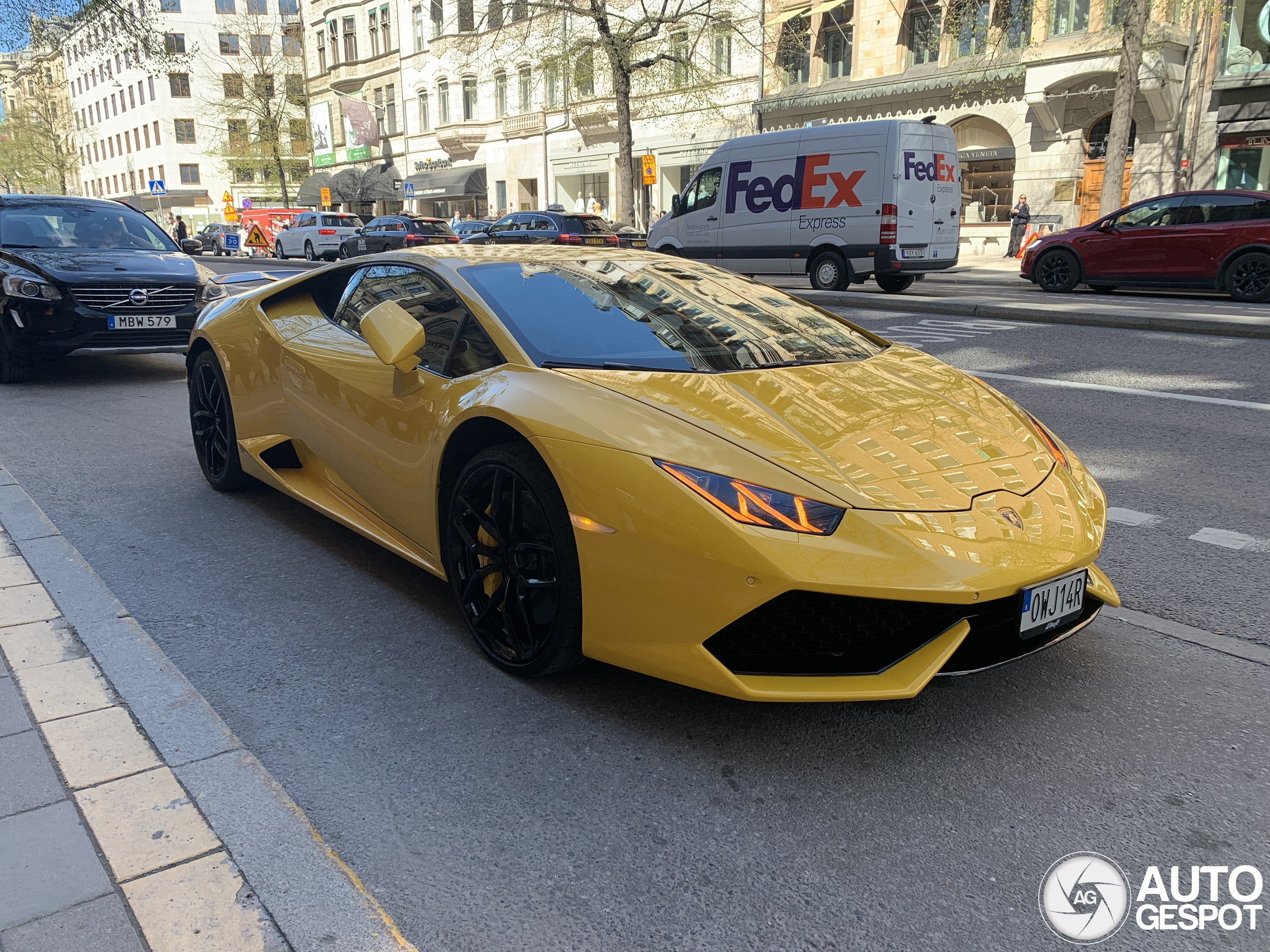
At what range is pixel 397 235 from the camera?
1129 inches

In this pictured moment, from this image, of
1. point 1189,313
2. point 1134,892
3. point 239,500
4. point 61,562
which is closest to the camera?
point 1134,892

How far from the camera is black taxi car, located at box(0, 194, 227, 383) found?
8.07 meters

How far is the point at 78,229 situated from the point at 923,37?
24702mm

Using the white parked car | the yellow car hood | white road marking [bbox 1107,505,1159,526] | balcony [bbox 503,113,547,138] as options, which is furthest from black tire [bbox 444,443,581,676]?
balcony [bbox 503,113,547,138]

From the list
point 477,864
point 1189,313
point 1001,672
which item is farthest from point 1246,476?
point 1189,313

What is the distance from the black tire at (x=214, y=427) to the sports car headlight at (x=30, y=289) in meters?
3.78

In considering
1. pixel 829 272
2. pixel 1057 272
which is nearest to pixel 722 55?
pixel 829 272

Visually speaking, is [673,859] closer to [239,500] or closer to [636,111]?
[239,500]

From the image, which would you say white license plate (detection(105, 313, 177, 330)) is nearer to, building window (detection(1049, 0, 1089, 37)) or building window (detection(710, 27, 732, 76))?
building window (detection(1049, 0, 1089, 37))

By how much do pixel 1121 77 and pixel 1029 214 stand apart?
757 centimetres

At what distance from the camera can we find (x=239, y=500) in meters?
4.93

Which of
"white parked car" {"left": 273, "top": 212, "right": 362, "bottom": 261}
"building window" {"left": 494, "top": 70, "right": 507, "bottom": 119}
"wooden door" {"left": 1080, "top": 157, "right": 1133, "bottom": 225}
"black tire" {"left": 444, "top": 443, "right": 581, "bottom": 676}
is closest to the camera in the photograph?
"black tire" {"left": 444, "top": 443, "right": 581, "bottom": 676}

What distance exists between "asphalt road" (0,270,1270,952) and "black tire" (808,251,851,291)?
1240 cm

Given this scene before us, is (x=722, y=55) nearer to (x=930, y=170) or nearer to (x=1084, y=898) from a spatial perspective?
(x=930, y=170)
